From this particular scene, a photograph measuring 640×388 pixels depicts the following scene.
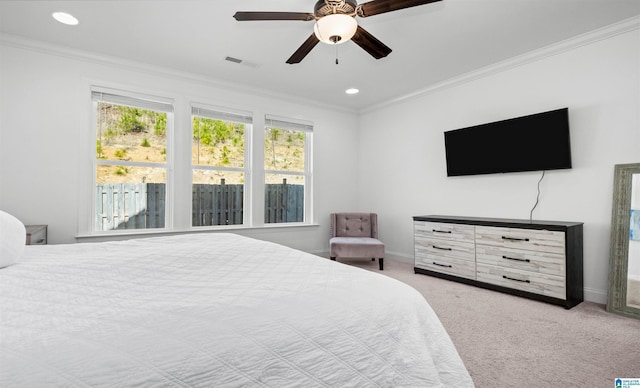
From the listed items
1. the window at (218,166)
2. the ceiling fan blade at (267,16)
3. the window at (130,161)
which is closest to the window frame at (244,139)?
the window at (218,166)

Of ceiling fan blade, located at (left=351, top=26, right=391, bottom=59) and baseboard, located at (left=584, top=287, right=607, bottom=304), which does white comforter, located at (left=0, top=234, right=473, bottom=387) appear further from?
baseboard, located at (left=584, top=287, right=607, bottom=304)

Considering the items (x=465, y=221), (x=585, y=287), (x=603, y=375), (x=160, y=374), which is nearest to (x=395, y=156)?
(x=465, y=221)

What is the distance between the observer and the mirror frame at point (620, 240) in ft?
8.63

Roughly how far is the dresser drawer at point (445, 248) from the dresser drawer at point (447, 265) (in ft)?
0.13

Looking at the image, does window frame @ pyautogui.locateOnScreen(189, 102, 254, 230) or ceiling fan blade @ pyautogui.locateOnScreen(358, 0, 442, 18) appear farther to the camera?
window frame @ pyautogui.locateOnScreen(189, 102, 254, 230)

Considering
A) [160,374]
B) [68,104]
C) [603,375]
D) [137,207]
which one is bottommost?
[603,375]

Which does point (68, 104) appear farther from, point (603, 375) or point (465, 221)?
point (603, 375)

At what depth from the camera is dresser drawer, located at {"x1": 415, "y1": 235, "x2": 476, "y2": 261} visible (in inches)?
137

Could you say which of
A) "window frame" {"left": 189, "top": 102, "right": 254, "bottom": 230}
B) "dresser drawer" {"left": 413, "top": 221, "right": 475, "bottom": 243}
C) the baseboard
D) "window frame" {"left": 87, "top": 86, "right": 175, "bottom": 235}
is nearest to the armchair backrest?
"dresser drawer" {"left": 413, "top": 221, "right": 475, "bottom": 243}

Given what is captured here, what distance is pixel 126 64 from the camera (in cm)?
347

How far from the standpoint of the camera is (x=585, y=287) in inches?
118

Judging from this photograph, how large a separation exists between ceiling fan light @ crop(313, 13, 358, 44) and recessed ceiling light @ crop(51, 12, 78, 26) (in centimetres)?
230

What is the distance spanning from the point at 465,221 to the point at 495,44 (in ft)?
6.29

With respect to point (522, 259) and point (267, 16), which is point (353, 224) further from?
point (267, 16)
